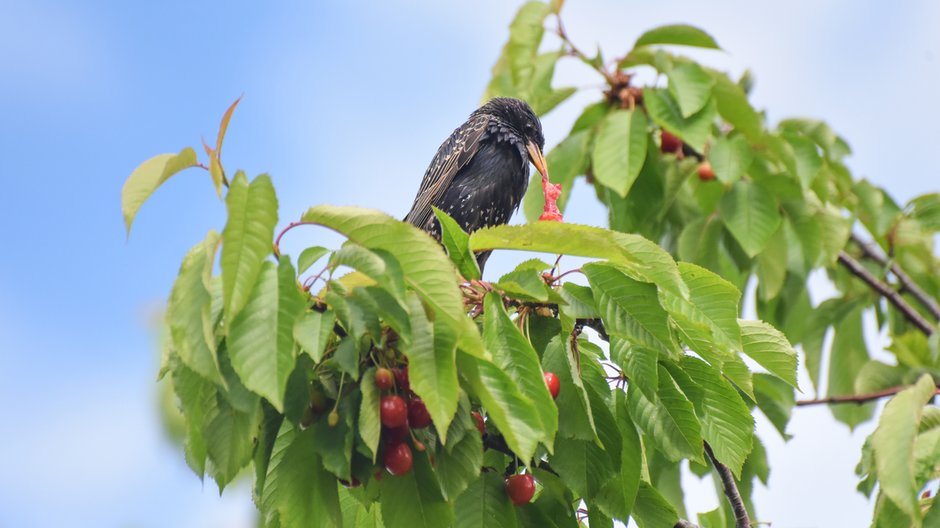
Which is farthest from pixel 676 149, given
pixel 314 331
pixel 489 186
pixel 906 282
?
pixel 314 331

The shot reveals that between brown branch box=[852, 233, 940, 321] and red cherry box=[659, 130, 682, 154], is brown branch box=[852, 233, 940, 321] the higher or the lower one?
the lower one

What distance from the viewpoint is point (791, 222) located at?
5.58m

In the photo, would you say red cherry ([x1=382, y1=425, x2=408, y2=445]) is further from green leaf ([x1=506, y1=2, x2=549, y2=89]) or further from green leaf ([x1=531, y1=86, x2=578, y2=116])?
green leaf ([x1=531, y1=86, x2=578, y2=116])

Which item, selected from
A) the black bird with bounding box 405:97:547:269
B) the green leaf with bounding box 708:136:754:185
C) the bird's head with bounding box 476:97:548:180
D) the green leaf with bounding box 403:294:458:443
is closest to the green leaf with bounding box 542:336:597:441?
the green leaf with bounding box 403:294:458:443

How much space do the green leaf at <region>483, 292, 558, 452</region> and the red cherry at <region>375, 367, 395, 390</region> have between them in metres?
0.26

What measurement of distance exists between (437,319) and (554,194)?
1.97 metres

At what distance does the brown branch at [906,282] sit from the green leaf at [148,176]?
4776mm

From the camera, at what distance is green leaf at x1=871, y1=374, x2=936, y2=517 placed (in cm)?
293

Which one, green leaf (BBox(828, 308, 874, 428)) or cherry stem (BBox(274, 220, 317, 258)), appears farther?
green leaf (BBox(828, 308, 874, 428))

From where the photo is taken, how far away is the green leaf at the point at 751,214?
5098mm

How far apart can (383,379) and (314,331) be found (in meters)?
0.27

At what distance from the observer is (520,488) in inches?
109

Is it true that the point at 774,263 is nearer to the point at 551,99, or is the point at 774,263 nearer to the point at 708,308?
the point at 551,99

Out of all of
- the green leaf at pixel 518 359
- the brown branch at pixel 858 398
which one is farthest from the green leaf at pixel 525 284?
the brown branch at pixel 858 398
